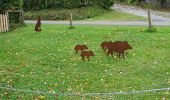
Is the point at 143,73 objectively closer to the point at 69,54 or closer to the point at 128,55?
the point at 128,55

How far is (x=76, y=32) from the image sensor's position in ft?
68.0

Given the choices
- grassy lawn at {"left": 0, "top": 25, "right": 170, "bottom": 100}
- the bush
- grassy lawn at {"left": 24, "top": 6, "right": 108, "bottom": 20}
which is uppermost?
the bush

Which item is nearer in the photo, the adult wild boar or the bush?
the adult wild boar

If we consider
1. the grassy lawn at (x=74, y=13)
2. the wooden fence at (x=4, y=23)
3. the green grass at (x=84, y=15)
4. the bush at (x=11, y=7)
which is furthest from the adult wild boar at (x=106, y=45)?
the grassy lawn at (x=74, y=13)

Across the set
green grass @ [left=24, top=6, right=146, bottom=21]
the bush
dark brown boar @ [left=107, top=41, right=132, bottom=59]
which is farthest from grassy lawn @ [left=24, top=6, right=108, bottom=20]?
dark brown boar @ [left=107, top=41, right=132, bottom=59]

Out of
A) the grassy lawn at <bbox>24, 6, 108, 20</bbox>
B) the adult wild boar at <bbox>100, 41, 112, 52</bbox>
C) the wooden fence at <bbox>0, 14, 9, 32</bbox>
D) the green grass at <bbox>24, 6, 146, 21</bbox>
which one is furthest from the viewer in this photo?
the grassy lawn at <bbox>24, 6, 108, 20</bbox>

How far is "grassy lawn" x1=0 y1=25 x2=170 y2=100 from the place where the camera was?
394 inches

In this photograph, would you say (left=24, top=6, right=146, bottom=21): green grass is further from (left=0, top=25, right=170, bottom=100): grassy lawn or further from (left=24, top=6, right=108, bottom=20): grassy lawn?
(left=0, top=25, right=170, bottom=100): grassy lawn

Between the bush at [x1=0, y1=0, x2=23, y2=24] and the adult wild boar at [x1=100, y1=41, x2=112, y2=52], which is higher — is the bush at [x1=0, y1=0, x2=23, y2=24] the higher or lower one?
the higher one

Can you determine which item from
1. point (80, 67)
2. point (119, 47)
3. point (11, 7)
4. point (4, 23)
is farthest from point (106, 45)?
point (11, 7)

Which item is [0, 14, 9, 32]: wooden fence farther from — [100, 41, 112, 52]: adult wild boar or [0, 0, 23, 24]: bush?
[100, 41, 112, 52]: adult wild boar

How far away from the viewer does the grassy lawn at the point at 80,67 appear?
10013 mm

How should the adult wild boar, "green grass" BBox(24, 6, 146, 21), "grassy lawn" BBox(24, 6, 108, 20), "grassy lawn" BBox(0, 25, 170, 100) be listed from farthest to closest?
"grassy lawn" BBox(24, 6, 108, 20) < "green grass" BBox(24, 6, 146, 21) < the adult wild boar < "grassy lawn" BBox(0, 25, 170, 100)

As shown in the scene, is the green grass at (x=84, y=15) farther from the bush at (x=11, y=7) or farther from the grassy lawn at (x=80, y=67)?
the grassy lawn at (x=80, y=67)
